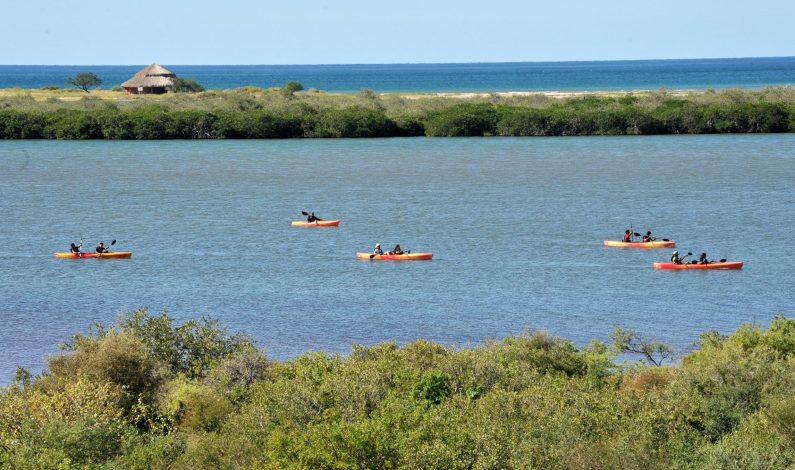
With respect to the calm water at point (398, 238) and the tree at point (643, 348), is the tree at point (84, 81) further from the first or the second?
the tree at point (643, 348)

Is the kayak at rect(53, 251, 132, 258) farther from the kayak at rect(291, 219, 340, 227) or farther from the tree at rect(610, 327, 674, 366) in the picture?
the tree at rect(610, 327, 674, 366)

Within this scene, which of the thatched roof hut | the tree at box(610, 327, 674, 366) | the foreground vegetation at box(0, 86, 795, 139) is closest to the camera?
the tree at box(610, 327, 674, 366)

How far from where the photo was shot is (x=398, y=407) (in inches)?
923

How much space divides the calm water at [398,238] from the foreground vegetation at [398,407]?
6788mm

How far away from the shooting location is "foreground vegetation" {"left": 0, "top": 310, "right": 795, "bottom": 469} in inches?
806

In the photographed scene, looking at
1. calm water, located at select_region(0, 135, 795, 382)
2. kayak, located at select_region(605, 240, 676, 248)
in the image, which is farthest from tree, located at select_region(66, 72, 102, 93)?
kayak, located at select_region(605, 240, 676, 248)

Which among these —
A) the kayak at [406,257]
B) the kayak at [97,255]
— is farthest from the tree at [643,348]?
the kayak at [97,255]

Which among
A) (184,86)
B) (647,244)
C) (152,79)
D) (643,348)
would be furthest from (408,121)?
(643,348)

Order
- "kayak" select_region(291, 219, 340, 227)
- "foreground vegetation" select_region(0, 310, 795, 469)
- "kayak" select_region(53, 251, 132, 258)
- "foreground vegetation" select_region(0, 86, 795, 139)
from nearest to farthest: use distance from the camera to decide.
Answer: "foreground vegetation" select_region(0, 310, 795, 469)
"kayak" select_region(53, 251, 132, 258)
"kayak" select_region(291, 219, 340, 227)
"foreground vegetation" select_region(0, 86, 795, 139)

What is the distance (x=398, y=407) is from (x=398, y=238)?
34.6 m

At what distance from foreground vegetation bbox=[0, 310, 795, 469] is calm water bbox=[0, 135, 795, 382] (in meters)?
6.79

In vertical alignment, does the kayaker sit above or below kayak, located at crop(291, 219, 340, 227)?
above

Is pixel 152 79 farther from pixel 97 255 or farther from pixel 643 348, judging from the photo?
pixel 643 348

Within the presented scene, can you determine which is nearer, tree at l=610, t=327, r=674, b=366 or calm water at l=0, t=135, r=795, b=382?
tree at l=610, t=327, r=674, b=366
